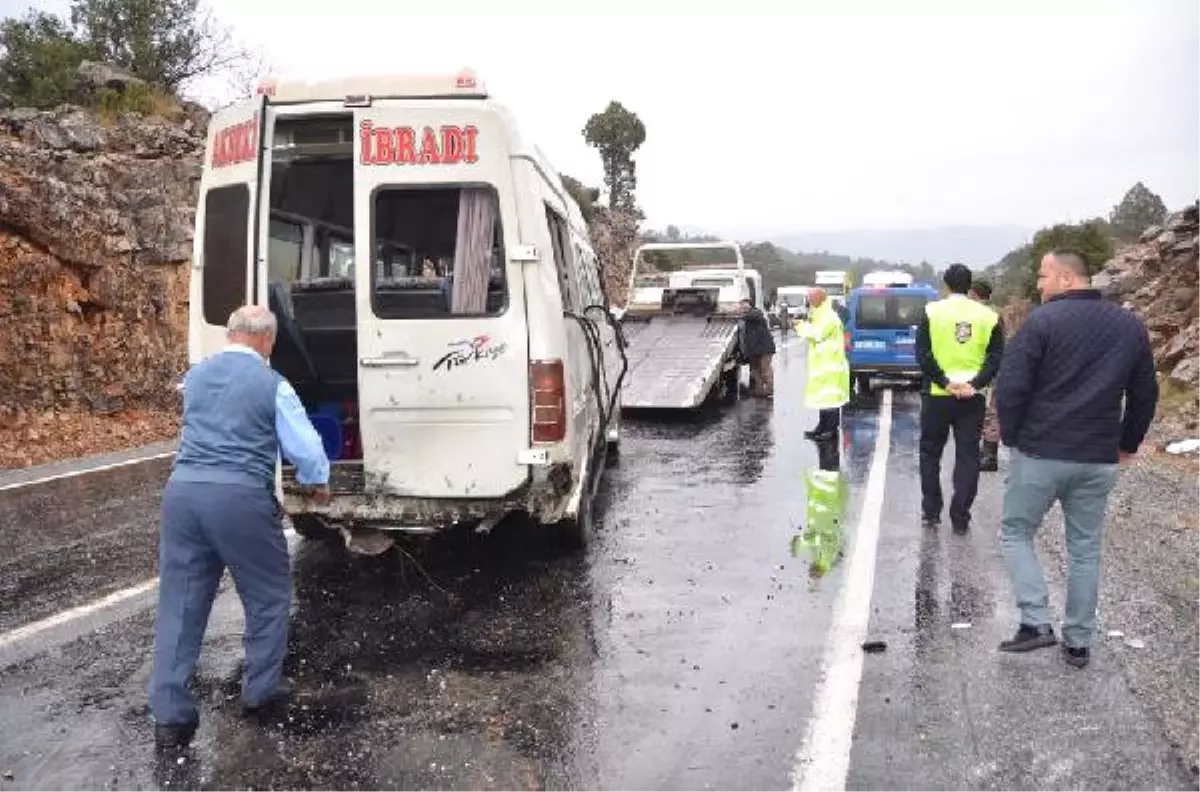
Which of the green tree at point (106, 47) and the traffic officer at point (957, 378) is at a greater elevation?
the green tree at point (106, 47)

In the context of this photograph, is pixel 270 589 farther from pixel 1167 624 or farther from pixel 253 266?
pixel 1167 624

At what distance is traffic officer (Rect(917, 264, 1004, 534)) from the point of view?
6.88m

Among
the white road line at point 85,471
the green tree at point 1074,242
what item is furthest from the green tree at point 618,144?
the white road line at point 85,471

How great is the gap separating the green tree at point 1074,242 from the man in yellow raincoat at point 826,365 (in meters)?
18.2

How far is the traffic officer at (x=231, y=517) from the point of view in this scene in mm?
3848

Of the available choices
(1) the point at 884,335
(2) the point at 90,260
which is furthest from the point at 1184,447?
(2) the point at 90,260

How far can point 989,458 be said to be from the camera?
9.12 metres

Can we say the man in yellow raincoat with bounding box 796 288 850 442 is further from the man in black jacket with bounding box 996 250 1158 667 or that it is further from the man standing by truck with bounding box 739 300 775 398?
the man standing by truck with bounding box 739 300 775 398

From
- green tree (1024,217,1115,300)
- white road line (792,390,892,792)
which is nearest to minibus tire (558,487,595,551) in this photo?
white road line (792,390,892,792)

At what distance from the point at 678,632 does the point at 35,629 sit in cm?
318

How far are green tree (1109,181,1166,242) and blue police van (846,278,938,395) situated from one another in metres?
31.0

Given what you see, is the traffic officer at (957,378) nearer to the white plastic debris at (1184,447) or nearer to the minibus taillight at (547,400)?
the minibus taillight at (547,400)

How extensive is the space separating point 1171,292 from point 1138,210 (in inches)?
1273

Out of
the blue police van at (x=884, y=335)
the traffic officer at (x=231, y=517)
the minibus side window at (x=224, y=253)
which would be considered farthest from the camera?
the blue police van at (x=884, y=335)
